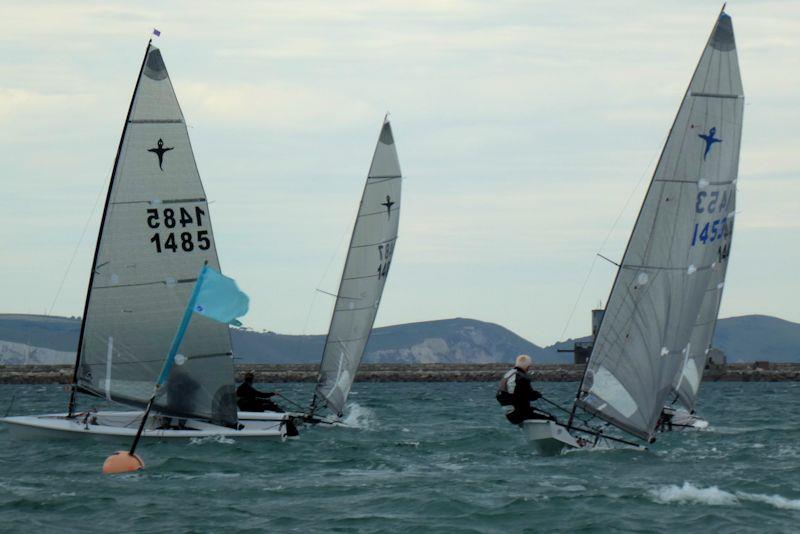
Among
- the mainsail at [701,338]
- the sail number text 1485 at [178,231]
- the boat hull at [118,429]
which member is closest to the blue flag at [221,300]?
the sail number text 1485 at [178,231]

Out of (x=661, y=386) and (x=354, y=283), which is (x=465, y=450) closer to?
(x=661, y=386)

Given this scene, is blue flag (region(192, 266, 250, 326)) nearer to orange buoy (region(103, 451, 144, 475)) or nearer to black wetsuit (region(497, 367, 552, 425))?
orange buoy (region(103, 451, 144, 475))

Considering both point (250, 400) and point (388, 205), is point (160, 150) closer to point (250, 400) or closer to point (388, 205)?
point (250, 400)

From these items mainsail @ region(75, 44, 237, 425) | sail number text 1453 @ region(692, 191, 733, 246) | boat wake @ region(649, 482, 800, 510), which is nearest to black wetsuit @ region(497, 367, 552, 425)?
sail number text 1453 @ region(692, 191, 733, 246)

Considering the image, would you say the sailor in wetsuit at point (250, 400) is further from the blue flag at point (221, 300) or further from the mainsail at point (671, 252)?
the blue flag at point (221, 300)

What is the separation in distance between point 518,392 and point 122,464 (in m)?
7.40

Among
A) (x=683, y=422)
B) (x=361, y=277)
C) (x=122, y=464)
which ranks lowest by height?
(x=122, y=464)

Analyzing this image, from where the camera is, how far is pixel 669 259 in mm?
26719

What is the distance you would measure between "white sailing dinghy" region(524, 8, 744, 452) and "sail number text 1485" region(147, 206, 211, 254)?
7.90 m

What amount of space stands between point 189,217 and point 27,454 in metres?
5.77

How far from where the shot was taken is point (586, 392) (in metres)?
27.4

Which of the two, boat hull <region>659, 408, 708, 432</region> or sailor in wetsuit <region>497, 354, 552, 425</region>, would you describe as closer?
sailor in wetsuit <region>497, 354, 552, 425</region>

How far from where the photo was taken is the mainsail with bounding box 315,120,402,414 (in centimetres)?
3816

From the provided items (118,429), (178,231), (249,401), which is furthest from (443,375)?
(178,231)
